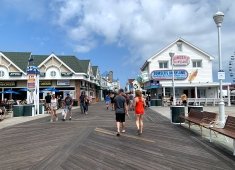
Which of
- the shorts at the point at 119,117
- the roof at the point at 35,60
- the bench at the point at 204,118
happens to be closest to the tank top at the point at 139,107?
the shorts at the point at 119,117

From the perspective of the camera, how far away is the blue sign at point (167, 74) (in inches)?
1962

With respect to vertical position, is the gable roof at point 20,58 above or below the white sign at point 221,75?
above

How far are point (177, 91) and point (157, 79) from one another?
325 centimetres

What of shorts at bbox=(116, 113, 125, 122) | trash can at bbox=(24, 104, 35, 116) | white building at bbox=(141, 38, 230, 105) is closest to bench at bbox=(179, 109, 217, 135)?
shorts at bbox=(116, 113, 125, 122)

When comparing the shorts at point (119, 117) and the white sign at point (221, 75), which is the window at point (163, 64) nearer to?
the white sign at point (221, 75)

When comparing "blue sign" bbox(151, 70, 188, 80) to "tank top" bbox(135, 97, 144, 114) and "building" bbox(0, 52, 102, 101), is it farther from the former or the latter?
"tank top" bbox(135, 97, 144, 114)

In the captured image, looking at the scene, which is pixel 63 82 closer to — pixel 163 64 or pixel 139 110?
pixel 163 64

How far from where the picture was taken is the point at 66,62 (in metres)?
52.9

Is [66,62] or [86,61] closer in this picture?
[66,62]

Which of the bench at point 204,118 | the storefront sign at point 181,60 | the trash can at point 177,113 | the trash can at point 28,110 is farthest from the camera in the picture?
the storefront sign at point 181,60

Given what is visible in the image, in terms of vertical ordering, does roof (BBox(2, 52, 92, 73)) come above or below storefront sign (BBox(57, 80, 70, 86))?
above

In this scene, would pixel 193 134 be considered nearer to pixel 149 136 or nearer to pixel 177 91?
pixel 149 136

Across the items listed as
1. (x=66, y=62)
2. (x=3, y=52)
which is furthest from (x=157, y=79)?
(x=3, y=52)

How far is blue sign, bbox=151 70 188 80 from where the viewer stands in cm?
4983
